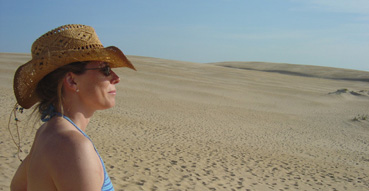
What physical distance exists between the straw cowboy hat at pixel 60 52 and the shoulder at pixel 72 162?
413mm

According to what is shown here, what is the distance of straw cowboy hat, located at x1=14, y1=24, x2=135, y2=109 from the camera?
1.57 metres

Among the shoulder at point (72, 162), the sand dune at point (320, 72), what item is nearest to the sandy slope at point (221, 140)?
the shoulder at point (72, 162)

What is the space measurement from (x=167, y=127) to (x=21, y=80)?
12330 mm

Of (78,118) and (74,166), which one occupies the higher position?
(78,118)

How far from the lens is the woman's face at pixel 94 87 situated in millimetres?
1658

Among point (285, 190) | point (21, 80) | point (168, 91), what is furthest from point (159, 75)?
point (21, 80)

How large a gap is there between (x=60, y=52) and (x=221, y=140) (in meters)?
11.5

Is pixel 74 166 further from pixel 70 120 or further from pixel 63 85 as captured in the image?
pixel 63 85

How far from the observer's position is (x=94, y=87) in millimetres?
1684

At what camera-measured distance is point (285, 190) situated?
Answer: 25.1 ft

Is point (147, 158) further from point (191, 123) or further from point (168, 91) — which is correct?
point (168, 91)

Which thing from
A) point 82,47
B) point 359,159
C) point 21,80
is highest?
point 82,47

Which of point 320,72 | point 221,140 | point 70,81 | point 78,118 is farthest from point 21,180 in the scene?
point 320,72

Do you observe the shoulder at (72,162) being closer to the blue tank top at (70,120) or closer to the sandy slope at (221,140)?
the blue tank top at (70,120)
